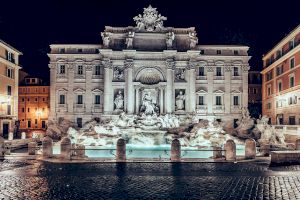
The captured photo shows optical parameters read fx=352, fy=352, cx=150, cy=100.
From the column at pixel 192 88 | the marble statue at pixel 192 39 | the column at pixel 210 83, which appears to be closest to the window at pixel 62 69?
the column at pixel 192 88

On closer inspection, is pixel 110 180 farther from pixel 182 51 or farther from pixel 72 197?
pixel 182 51

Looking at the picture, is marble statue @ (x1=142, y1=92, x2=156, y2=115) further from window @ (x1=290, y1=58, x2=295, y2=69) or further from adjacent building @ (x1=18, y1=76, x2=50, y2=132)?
adjacent building @ (x1=18, y1=76, x2=50, y2=132)

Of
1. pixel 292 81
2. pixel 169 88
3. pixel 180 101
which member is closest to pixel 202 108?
pixel 180 101

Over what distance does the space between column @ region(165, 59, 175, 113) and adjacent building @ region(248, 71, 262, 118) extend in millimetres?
21982

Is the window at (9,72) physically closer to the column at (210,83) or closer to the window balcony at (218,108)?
the column at (210,83)

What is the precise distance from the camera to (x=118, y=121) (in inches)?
1775

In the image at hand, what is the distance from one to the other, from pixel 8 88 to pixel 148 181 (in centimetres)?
4205

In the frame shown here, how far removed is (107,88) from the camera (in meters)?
53.3

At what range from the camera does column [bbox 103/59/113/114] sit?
53219 millimetres

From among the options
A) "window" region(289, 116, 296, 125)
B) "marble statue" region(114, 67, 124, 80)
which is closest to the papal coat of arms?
"marble statue" region(114, 67, 124, 80)

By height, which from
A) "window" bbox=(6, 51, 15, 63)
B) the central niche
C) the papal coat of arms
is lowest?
the central niche

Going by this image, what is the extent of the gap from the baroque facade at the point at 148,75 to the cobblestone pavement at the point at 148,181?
103 feet

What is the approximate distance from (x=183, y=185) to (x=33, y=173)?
8.10 m

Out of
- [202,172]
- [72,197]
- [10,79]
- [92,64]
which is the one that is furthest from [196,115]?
[72,197]
